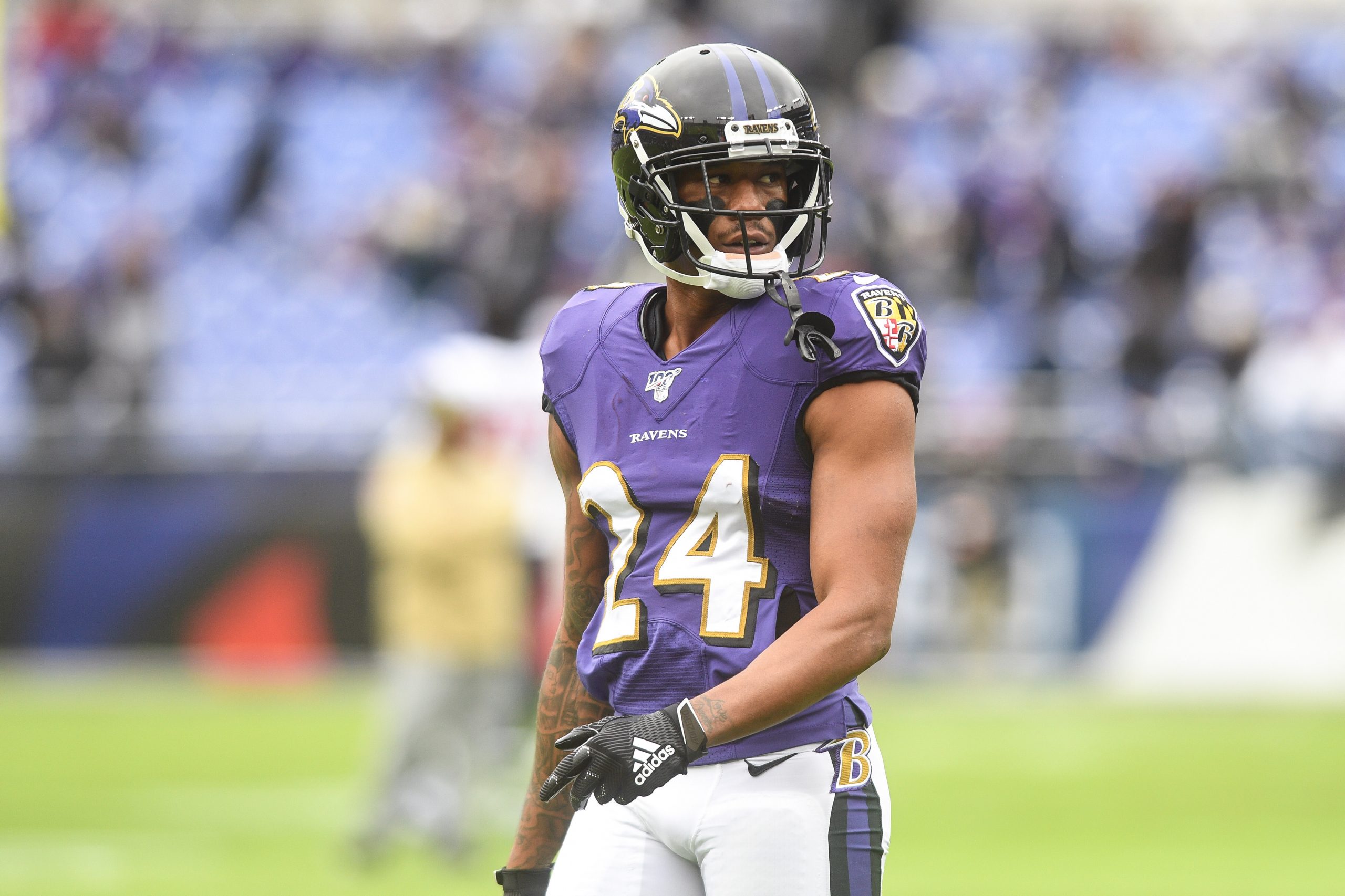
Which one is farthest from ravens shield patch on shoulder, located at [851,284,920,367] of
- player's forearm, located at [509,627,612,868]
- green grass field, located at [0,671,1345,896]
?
green grass field, located at [0,671,1345,896]

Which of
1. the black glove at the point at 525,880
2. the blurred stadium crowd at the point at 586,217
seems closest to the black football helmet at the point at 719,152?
the black glove at the point at 525,880

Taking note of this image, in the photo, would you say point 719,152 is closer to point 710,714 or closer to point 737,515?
point 737,515

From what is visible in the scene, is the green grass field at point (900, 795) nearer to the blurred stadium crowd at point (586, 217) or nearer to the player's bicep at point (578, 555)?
the blurred stadium crowd at point (586, 217)

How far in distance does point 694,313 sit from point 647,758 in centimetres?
76

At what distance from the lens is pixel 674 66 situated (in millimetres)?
3311

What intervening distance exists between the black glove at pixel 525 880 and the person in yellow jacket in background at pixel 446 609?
217 inches

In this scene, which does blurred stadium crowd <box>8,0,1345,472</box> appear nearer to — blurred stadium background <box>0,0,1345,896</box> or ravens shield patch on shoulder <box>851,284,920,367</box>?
blurred stadium background <box>0,0,1345,896</box>

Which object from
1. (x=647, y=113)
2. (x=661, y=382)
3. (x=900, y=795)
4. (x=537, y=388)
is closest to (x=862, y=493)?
(x=661, y=382)

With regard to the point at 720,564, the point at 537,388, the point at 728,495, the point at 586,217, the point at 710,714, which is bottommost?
the point at 537,388

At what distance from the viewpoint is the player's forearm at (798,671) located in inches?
116

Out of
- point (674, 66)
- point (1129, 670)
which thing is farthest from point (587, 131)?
point (674, 66)

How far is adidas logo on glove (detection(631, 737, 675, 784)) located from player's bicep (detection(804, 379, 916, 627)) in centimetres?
34

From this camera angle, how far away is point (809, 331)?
3.05 meters

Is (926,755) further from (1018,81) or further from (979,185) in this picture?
(1018,81)
